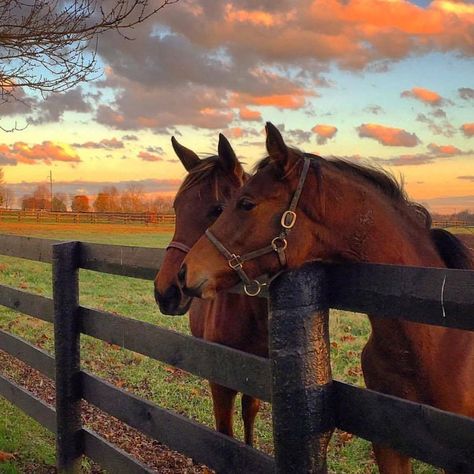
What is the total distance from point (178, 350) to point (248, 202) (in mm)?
1222

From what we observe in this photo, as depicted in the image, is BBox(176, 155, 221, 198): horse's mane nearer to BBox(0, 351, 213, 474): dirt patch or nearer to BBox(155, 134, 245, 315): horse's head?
BBox(155, 134, 245, 315): horse's head

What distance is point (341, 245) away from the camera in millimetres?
2629

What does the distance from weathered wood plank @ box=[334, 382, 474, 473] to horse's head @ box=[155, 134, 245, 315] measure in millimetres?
1152

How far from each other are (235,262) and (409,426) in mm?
983

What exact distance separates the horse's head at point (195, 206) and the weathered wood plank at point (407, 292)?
1093mm

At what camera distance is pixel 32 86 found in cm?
844

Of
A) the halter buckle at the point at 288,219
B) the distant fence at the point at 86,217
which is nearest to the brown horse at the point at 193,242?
the halter buckle at the point at 288,219

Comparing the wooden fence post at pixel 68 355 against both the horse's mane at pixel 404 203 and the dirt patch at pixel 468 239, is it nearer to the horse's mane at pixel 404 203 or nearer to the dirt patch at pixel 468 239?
the horse's mane at pixel 404 203

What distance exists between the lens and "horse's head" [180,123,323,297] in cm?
251

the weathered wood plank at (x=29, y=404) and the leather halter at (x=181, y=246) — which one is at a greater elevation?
the leather halter at (x=181, y=246)

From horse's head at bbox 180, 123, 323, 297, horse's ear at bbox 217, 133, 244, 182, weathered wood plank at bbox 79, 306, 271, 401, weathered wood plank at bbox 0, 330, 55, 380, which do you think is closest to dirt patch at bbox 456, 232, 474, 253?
horse's ear at bbox 217, 133, 244, 182

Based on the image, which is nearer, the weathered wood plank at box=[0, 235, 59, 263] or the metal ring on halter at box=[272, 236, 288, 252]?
the metal ring on halter at box=[272, 236, 288, 252]

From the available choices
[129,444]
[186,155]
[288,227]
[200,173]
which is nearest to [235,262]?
[288,227]

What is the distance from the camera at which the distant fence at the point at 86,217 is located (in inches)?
2221
